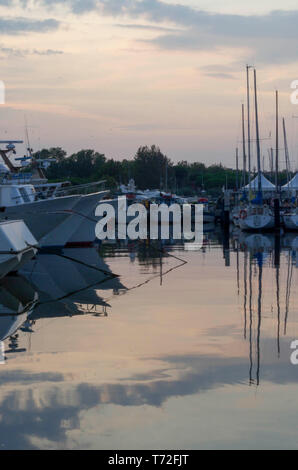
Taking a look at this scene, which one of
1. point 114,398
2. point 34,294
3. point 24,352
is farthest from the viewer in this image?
point 34,294

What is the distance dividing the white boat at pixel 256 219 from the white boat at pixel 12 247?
113 ft

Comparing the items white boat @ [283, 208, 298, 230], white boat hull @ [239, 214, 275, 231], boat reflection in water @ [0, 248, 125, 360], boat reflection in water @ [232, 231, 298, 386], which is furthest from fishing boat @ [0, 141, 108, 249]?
white boat @ [283, 208, 298, 230]

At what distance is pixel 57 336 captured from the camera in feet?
50.1

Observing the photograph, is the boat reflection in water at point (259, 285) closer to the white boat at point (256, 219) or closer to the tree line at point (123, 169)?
the white boat at point (256, 219)

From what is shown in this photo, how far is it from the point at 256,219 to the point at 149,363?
150 feet

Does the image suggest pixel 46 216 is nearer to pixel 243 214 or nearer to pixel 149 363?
pixel 149 363

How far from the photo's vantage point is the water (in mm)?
→ 9500

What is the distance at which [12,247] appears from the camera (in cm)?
2216

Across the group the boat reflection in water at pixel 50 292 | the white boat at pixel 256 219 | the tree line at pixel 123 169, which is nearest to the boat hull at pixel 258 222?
the white boat at pixel 256 219

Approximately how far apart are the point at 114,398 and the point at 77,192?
3030 centimetres

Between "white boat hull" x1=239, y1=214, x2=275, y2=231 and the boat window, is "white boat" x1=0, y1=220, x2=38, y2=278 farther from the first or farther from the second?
"white boat hull" x1=239, y1=214, x2=275, y2=231

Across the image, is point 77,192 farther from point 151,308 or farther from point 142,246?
point 151,308

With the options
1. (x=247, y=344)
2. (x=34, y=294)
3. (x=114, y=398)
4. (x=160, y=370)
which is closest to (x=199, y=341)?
(x=247, y=344)

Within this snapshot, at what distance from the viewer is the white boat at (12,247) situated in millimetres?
22016
